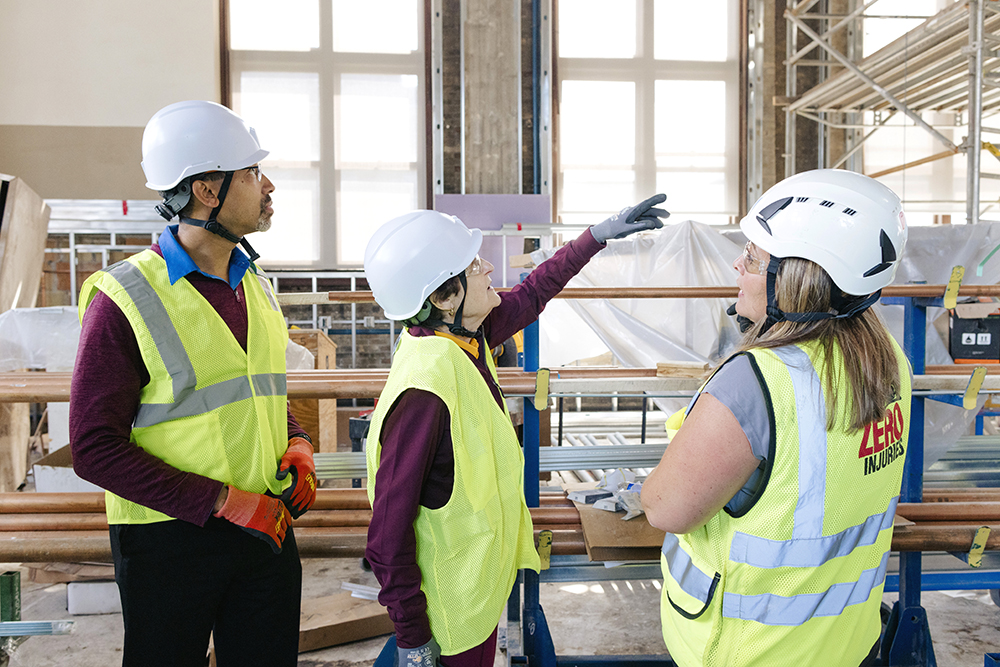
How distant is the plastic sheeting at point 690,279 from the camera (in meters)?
4.62

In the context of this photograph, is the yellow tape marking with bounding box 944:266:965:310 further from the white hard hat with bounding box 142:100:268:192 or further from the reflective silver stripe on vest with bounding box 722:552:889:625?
the white hard hat with bounding box 142:100:268:192

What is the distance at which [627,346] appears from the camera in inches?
192

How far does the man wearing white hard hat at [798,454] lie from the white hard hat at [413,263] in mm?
722

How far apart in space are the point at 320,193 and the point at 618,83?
167 inches

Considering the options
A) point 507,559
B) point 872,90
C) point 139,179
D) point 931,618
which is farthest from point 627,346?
point 139,179

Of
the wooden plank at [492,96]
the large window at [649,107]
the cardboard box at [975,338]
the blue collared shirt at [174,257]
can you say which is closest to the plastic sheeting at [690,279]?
the cardboard box at [975,338]

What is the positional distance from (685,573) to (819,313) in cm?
57

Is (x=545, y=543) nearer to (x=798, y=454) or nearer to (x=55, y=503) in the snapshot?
(x=798, y=454)

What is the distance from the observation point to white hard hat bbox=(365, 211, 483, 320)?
1.67m

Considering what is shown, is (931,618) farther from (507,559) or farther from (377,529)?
(377,529)

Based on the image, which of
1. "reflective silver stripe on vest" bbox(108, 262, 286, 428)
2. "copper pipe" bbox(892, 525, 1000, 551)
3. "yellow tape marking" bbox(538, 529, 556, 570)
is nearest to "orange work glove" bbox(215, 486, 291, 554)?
"reflective silver stripe on vest" bbox(108, 262, 286, 428)

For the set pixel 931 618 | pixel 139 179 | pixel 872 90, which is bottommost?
pixel 931 618

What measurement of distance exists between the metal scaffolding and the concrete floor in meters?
3.39

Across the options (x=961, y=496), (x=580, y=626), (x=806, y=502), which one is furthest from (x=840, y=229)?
(x=580, y=626)
